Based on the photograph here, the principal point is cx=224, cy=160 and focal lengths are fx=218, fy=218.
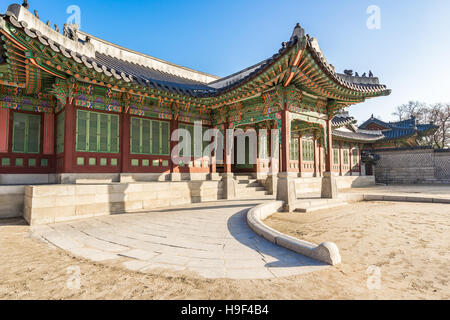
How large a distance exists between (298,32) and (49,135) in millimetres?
9902

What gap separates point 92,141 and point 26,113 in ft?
9.08

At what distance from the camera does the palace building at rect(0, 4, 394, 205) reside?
682 cm

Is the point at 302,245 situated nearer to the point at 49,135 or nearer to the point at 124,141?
the point at 124,141

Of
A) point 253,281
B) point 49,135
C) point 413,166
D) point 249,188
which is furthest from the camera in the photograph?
point 413,166

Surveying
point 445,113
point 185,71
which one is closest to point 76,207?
point 185,71

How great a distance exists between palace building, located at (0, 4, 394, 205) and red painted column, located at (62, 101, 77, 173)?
3 cm

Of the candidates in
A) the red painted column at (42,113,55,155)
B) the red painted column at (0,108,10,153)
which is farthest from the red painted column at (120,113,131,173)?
the red painted column at (0,108,10,153)

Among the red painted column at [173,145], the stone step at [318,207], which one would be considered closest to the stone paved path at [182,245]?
the stone step at [318,207]

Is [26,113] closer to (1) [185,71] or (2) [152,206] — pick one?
(2) [152,206]

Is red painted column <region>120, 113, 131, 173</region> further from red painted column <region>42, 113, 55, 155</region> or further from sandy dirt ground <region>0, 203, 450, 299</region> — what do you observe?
sandy dirt ground <region>0, 203, 450, 299</region>

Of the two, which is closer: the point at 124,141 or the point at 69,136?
the point at 69,136

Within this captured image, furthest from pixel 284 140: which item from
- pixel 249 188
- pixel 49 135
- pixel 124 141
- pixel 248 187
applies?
pixel 49 135

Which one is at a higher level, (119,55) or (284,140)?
(119,55)

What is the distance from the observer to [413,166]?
70.5 feet
